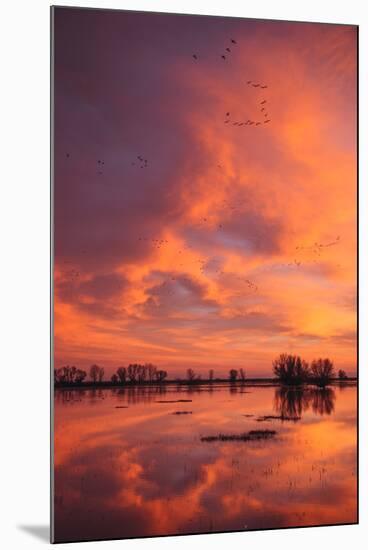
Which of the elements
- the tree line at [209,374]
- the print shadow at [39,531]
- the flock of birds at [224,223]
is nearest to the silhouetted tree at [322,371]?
the tree line at [209,374]

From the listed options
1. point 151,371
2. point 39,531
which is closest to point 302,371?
point 151,371

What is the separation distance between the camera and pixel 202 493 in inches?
231

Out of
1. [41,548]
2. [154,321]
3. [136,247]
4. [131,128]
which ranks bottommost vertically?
[41,548]

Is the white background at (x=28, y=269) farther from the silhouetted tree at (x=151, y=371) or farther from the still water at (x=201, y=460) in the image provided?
the silhouetted tree at (x=151, y=371)

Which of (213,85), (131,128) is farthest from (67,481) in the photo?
(213,85)

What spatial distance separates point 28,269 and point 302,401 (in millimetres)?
1795

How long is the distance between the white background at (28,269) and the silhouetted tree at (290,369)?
86cm

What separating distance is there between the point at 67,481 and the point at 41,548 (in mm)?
380

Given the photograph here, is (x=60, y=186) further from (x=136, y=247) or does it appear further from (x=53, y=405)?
(x=53, y=405)

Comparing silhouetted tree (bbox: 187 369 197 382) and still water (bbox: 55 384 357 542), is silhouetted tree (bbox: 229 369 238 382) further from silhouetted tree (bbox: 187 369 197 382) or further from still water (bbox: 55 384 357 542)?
silhouetted tree (bbox: 187 369 197 382)

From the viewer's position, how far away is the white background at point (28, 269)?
5.93m

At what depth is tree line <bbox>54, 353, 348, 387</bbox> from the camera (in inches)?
225

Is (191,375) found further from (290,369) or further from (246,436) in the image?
(290,369)

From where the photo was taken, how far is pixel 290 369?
20.0 feet
